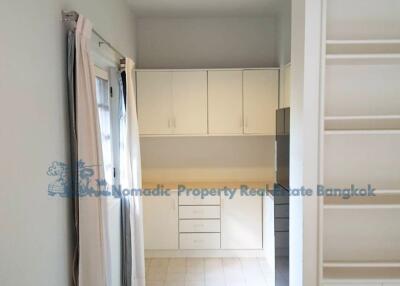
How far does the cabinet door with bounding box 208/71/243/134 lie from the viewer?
4250 millimetres

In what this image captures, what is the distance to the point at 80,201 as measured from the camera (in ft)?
6.39

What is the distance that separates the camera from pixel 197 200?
13.8ft

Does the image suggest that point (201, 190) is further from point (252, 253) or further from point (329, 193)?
point (329, 193)

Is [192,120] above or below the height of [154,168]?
above

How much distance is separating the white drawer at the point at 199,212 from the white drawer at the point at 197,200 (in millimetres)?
46

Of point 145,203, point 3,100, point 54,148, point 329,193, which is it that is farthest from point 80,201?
point 145,203

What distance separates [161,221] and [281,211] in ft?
5.65

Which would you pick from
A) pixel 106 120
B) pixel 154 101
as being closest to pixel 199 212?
pixel 154 101

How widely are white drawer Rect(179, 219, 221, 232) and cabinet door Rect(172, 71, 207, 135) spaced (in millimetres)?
1044

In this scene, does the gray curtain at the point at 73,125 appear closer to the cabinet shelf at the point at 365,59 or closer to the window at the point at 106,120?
the window at the point at 106,120

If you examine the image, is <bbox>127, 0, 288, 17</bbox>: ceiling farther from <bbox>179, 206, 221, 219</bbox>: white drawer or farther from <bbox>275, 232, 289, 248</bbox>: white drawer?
<bbox>275, 232, 289, 248</bbox>: white drawer

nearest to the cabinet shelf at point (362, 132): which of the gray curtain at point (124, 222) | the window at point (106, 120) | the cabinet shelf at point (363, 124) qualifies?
the cabinet shelf at point (363, 124)

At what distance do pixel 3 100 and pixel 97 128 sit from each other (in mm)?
727

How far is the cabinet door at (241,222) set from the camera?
4156mm
